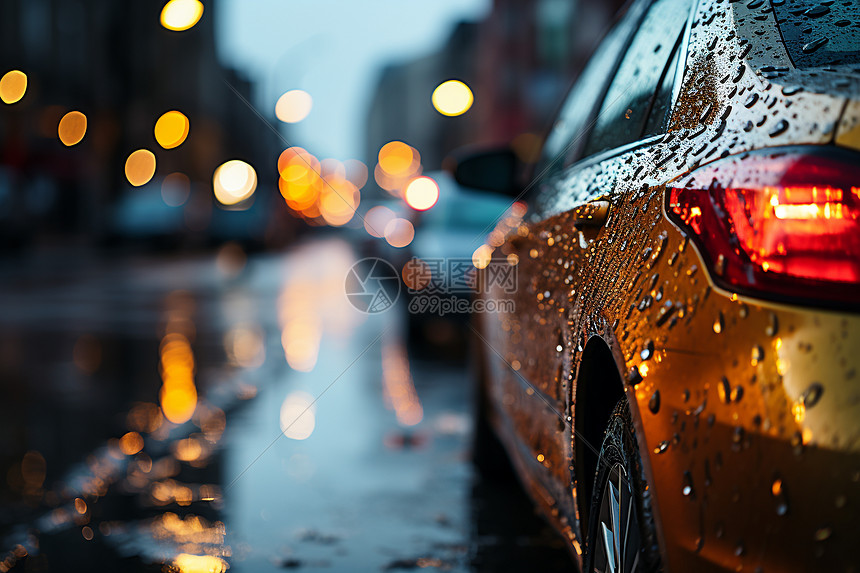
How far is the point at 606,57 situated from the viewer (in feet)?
11.4

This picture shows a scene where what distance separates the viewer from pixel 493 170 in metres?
4.42

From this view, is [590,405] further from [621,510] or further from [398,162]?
[398,162]

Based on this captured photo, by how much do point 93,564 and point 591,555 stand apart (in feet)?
6.65

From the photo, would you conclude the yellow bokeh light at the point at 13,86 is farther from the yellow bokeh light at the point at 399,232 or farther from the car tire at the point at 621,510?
the car tire at the point at 621,510

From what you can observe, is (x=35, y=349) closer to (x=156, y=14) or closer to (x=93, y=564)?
(x=93, y=564)

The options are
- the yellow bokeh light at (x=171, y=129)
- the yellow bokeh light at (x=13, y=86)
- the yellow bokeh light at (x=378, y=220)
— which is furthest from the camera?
the yellow bokeh light at (x=171, y=129)

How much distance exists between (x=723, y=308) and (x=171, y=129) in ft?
215

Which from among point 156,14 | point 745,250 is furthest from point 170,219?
point 745,250

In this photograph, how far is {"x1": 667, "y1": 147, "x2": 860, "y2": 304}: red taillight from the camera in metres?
1.57

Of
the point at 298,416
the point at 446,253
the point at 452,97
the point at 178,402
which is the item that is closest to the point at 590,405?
the point at 298,416

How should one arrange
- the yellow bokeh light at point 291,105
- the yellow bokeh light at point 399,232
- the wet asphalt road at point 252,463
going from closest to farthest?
the wet asphalt road at point 252,463
the yellow bokeh light at point 399,232
the yellow bokeh light at point 291,105

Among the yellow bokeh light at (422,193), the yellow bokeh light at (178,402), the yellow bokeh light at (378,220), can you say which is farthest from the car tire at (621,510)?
the yellow bokeh light at (378,220)

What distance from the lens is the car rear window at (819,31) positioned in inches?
70.8

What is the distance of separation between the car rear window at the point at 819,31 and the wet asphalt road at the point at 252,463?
7.56 feet
